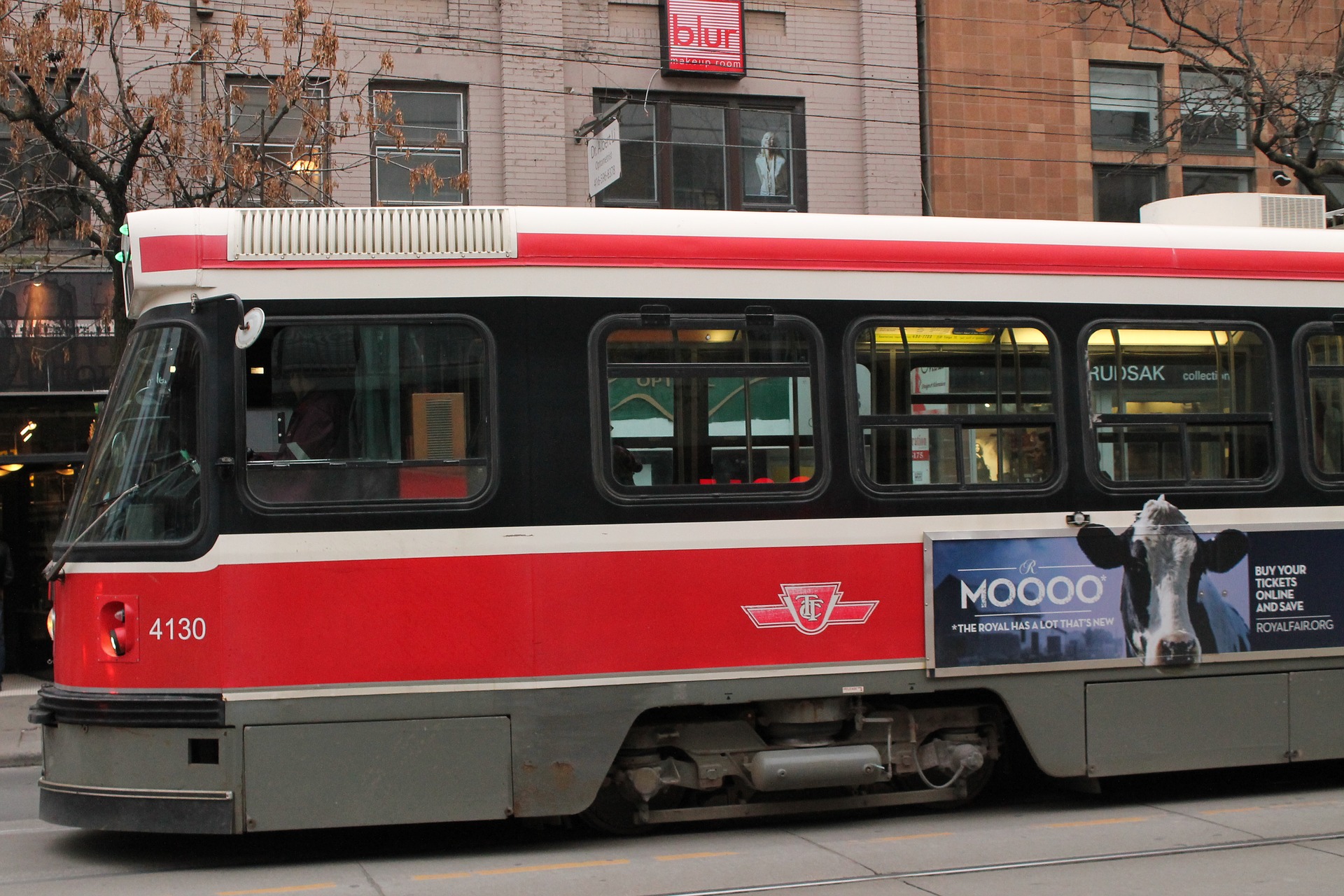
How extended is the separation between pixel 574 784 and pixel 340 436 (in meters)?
1.99

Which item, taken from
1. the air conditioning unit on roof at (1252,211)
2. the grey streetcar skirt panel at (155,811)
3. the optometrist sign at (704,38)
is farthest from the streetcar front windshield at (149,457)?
the optometrist sign at (704,38)

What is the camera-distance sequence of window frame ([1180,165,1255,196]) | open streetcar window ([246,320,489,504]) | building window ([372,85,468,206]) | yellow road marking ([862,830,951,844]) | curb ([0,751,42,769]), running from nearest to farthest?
1. open streetcar window ([246,320,489,504])
2. yellow road marking ([862,830,951,844])
3. curb ([0,751,42,769])
4. building window ([372,85,468,206])
5. window frame ([1180,165,1255,196])

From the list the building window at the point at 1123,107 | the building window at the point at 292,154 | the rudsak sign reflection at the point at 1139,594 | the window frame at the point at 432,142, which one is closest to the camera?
the rudsak sign reflection at the point at 1139,594

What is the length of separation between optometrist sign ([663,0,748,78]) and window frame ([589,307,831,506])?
10084mm

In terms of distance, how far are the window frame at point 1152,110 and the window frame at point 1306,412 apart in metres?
10.7

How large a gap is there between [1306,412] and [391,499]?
504 centimetres

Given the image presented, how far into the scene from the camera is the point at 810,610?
671 centimetres

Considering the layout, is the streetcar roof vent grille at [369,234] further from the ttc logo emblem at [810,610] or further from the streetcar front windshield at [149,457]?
the ttc logo emblem at [810,610]

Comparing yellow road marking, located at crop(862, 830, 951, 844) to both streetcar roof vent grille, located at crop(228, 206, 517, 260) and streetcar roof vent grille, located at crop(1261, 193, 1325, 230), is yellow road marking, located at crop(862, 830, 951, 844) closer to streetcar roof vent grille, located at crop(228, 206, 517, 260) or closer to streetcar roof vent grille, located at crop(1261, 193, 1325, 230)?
streetcar roof vent grille, located at crop(228, 206, 517, 260)

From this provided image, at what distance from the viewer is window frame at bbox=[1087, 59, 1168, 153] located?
17.7 metres

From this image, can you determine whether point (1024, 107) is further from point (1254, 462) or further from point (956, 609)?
point (956, 609)

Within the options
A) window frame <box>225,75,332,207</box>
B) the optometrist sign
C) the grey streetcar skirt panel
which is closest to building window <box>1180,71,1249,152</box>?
the optometrist sign

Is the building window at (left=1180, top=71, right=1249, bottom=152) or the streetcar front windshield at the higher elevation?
the building window at (left=1180, top=71, right=1249, bottom=152)

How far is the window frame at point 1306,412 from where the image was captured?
7508 mm
